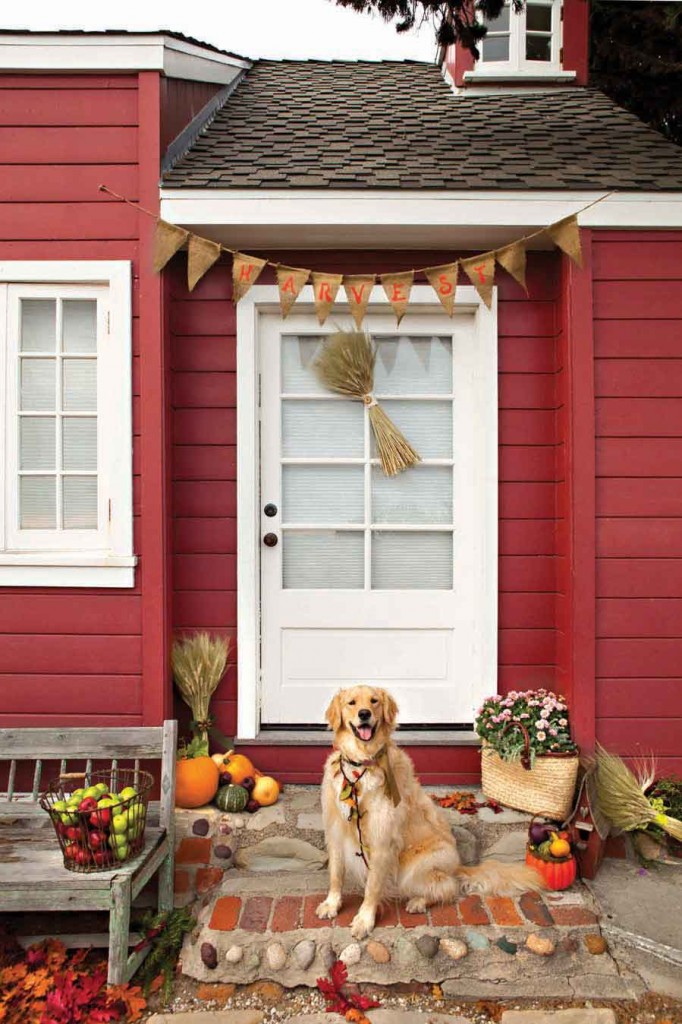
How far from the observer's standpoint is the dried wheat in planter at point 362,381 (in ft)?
12.3

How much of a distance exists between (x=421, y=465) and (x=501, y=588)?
28.3 inches

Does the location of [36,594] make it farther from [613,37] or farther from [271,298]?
[613,37]

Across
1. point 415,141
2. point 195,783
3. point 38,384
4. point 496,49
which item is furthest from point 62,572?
point 496,49

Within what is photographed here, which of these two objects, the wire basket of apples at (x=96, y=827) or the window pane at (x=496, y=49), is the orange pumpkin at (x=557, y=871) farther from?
the window pane at (x=496, y=49)

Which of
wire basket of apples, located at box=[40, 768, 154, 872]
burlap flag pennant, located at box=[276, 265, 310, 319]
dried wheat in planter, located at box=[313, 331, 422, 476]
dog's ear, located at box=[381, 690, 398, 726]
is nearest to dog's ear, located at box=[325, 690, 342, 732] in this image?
dog's ear, located at box=[381, 690, 398, 726]

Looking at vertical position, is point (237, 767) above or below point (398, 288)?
below

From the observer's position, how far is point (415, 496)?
384 cm

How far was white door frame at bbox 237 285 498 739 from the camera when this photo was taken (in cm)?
371

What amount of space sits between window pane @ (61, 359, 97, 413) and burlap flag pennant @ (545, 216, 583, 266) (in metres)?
2.15

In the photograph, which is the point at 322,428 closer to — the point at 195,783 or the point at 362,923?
the point at 195,783

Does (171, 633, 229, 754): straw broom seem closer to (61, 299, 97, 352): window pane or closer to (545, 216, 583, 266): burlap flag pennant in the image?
(61, 299, 97, 352): window pane

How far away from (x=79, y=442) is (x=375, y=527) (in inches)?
57.4

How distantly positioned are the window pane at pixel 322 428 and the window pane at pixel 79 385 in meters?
0.91

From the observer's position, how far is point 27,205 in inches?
135
